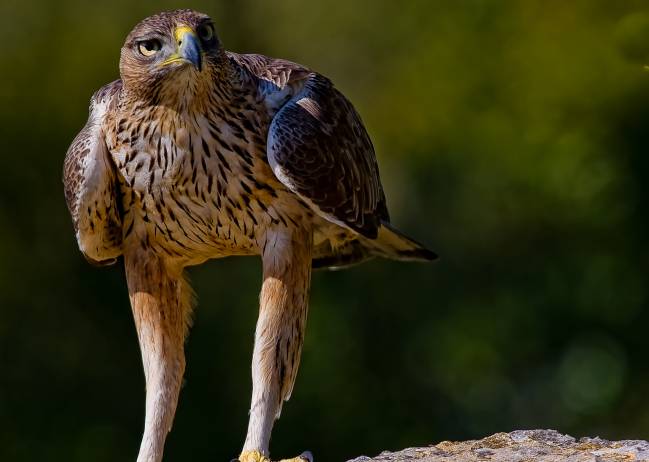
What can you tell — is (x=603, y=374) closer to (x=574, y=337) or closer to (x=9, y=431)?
(x=574, y=337)

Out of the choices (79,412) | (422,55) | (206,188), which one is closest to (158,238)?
(206,188)

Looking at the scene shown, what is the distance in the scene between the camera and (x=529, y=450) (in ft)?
26.5

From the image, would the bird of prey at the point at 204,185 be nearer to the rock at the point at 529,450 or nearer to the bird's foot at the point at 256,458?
the bird's foot at the point at 256,458

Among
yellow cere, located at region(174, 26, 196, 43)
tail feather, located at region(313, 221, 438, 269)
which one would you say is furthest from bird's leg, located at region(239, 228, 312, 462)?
yellow cere, located at region(174, 26, 196, 43)

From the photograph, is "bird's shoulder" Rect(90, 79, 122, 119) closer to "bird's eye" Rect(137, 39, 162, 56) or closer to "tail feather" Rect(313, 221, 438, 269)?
"bird's eye" Rect(137, 39, 162, 56)

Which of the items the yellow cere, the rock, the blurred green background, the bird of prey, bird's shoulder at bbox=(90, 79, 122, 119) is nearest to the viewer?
the rock

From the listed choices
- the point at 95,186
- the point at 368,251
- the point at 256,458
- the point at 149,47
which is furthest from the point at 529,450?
the point at 149,47

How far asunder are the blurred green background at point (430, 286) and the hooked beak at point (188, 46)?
789 cm

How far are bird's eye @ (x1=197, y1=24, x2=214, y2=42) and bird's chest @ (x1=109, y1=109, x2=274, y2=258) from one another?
1.26ft

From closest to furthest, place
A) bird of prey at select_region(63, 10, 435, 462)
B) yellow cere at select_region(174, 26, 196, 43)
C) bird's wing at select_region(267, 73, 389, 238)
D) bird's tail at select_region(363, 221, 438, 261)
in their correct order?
yellow cere at select_region(174, 26, 196, 43) < bird of prey at select_region(63, 10, 435, 462) < bird's wing at select_region(267, 73, 389, 238) < bird's tail at select_region(363, 221, 438, 261)

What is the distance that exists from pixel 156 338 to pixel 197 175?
36.1 inches

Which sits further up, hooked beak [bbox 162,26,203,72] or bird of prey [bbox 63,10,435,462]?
hooked beak [bbox 162,26,203,72]

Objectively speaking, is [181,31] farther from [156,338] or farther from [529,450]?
[529,450]

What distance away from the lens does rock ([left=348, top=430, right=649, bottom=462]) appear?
770cm
